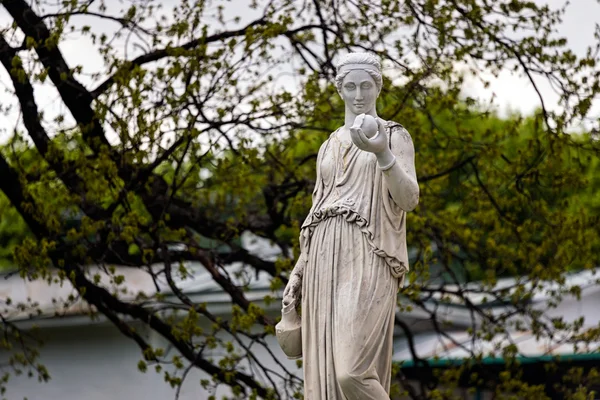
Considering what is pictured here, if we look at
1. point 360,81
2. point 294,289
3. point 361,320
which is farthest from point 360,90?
point 361,320

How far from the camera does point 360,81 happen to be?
342 inches

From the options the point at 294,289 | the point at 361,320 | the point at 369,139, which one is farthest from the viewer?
the point at 294,289

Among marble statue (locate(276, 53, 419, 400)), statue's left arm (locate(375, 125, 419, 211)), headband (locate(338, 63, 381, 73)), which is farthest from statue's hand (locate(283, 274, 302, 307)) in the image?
headband (locate(338, 63, 381, 73))

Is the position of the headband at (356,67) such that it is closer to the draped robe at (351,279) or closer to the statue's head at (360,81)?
the statue's head at (360,81)

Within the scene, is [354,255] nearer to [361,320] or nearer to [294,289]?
[361,320]

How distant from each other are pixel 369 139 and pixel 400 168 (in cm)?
37

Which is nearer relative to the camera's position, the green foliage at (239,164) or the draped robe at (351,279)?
the draped robe at (351,279)

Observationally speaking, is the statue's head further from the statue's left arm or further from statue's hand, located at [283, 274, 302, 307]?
statue's hand, located at [283, 274, 302, 307]

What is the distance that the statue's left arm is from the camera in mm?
8375

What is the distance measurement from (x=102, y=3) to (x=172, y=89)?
132 centimetres

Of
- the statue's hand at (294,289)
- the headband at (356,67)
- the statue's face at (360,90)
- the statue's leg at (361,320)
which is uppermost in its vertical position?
the headband at (356,67)

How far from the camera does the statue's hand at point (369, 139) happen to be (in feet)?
26.8

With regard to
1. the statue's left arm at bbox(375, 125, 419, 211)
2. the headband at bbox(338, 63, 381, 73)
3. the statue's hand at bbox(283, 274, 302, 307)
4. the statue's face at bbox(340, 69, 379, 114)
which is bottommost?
the statue's hand at bbox(283, 274, 302, 307)

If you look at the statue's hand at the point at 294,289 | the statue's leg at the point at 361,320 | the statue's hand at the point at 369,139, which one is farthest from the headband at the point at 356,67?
the statue's hand at the point at 294,289
